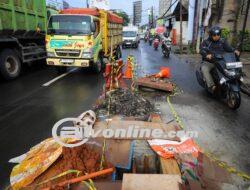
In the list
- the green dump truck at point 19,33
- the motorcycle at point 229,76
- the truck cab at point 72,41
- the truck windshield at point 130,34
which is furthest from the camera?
the truck windshield at point 130,34

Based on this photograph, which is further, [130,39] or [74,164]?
[130,39]

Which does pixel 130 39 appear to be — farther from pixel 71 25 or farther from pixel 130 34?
pixel 71 25

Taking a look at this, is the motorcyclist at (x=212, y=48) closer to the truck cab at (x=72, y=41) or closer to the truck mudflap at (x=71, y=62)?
the truck cab at (x=72, y=41)

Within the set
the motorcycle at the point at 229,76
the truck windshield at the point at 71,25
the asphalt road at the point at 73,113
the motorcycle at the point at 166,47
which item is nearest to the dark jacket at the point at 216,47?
the motorcycle at the point at 229,76

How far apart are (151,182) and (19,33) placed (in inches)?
422

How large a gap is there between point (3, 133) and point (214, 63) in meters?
5.59

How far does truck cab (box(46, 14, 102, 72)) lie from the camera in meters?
11.4

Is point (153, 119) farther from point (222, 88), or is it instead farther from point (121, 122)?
point (222, 88)

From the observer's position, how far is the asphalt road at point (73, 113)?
4819mm

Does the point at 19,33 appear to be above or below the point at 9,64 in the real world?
above

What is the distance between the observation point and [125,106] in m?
6.22

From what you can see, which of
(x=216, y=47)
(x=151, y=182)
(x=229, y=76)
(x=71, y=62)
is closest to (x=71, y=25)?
(x=71, y=62)

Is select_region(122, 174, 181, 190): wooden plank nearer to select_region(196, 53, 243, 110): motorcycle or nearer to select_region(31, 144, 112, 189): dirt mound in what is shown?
select_region(31, 144, 112, 189): dirt mound

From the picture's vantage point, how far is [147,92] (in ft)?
28.7
